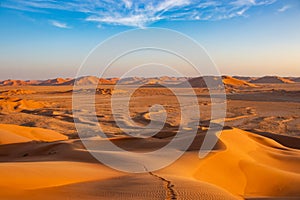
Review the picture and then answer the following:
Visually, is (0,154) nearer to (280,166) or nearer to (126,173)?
(126,173)

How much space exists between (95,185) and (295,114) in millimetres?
16799

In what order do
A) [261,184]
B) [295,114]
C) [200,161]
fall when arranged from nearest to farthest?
1. [261,184]
2. [200,161]
3. [295,114]

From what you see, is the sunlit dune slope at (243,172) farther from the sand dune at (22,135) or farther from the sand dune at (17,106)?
the sand dune at (17,106)

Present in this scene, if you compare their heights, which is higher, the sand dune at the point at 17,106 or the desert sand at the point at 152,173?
the sand dune at the point at 17,106

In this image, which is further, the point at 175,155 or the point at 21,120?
the point at 21,120

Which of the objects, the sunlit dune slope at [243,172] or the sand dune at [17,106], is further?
the sand dune at [17,106]

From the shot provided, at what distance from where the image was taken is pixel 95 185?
425 cm

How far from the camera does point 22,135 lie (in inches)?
441

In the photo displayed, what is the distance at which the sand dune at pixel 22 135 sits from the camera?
10.0 meters

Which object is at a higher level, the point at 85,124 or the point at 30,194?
the point at 85,124

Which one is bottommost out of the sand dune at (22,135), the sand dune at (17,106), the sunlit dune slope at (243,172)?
the sunlit dune slope at (243,172)

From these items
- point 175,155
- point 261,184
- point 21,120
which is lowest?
point 261,184

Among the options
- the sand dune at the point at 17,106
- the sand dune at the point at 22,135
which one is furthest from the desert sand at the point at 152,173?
the sand dune at the point at 17,106

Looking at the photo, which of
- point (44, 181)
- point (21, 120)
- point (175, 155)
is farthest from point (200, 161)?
point (21, 120)
